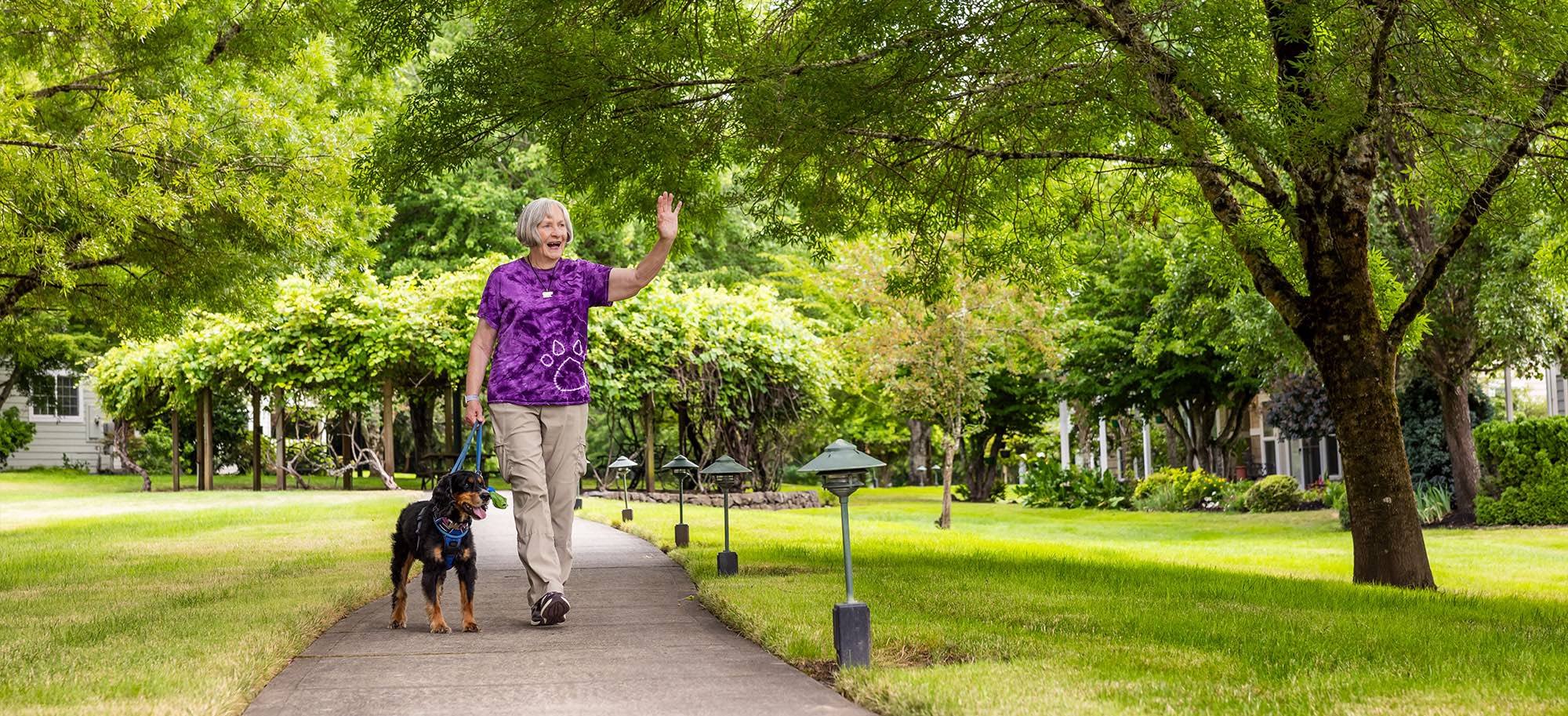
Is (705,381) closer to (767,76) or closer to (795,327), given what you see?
(795,327)

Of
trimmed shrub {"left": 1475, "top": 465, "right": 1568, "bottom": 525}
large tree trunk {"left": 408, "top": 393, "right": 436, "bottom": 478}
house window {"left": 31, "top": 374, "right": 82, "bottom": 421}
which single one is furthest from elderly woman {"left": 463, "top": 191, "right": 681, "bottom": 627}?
house window {"left": 31, "top": 374, "right": 82, "bottom": 421}

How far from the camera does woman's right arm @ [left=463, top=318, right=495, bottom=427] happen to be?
6.25 metres

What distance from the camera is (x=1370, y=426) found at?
948cm

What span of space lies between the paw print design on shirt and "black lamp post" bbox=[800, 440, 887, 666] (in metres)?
1.56

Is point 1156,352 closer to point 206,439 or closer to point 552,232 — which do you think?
point 206,439

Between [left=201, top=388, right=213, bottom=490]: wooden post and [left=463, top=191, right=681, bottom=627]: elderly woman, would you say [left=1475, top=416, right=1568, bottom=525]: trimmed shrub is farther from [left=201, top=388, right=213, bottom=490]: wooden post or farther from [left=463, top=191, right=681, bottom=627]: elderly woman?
[left=201, top=388, right=213, bottom=490]: wooden post

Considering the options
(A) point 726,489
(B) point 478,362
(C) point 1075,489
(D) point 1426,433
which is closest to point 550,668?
(B) point 478,362

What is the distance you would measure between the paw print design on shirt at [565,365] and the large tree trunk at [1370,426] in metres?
5.72

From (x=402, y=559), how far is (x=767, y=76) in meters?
3.45

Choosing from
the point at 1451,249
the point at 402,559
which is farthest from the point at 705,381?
the point at 402,559

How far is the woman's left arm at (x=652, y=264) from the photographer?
6484 mm

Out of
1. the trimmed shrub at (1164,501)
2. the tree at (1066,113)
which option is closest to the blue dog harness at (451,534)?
the tree at (1066,113)

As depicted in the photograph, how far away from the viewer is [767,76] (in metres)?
7.79

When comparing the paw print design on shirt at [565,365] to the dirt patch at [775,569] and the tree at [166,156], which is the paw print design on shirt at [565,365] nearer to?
the dirt patch at [775,569]
